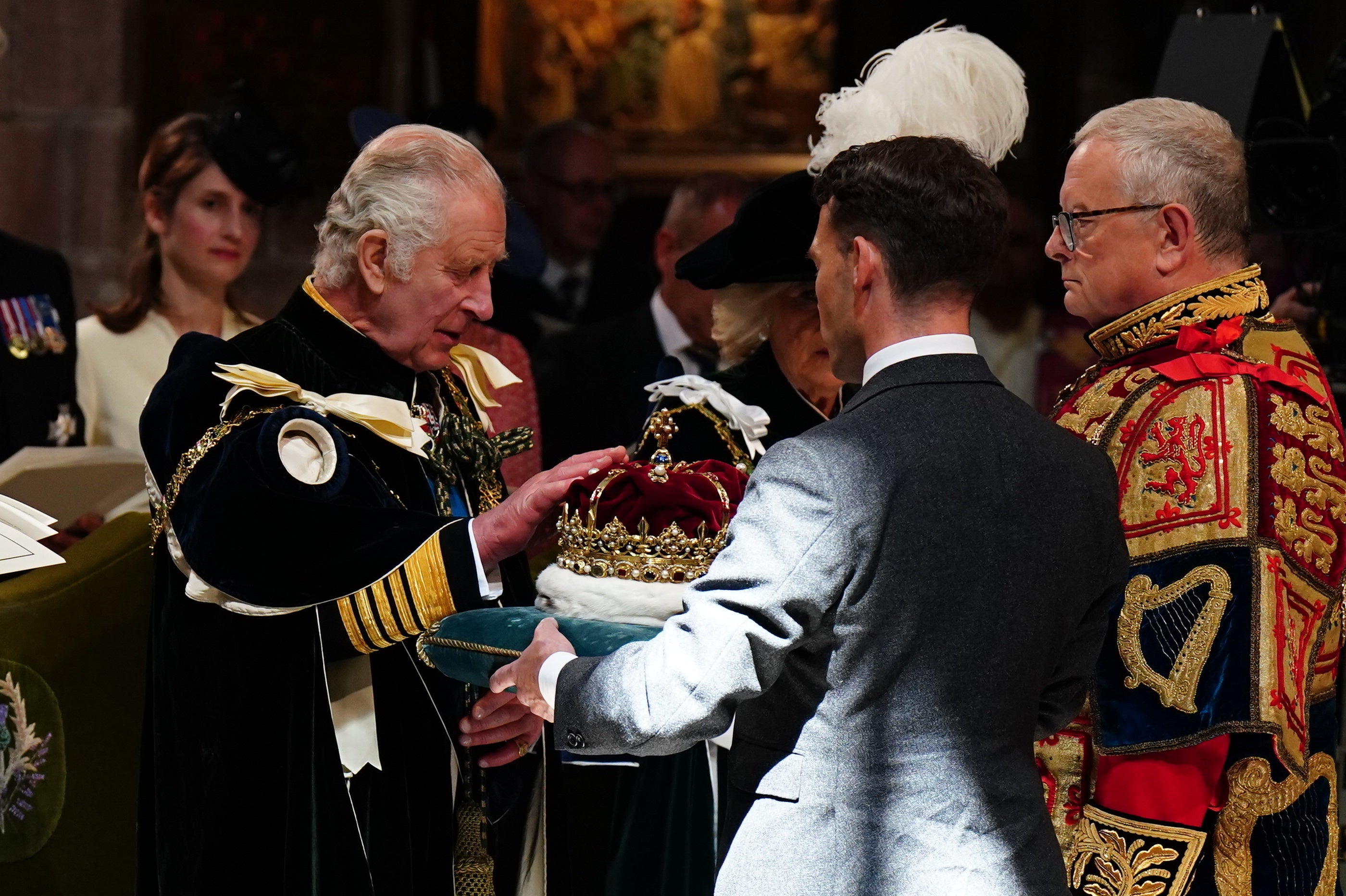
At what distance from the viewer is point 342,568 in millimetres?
2385

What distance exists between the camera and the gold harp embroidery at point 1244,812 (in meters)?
2.38

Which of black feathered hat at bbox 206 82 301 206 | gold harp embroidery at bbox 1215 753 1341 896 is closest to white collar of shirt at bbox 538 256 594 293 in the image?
black feathered hat at bbox 206 82 301 206

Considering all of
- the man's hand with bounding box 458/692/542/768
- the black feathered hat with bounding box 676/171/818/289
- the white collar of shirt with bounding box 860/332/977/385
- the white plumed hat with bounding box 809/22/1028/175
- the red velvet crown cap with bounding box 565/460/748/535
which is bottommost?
the man's hand with bounding box 458/692/542/768

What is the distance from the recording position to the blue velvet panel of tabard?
235 cm

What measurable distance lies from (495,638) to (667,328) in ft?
8.67

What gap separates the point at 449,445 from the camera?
2.78 meters

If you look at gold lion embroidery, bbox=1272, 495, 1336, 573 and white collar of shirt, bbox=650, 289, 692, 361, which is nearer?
gold lion embroidery, bbox=1272, 495, 1336, 573

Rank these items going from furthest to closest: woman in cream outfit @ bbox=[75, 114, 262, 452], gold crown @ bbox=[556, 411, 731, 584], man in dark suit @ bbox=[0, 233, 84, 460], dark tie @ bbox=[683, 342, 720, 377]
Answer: dark tie @ bbox=[683, 342, 720, 377], woman in cream outfit @ bbox=[75, 114, 262, 452], man in dark suit @ bbox=[0, 233, 84, 460], gold crown @ bbox=[556, 411, 731, 584]

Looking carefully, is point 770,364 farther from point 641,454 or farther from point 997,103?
point 997,103

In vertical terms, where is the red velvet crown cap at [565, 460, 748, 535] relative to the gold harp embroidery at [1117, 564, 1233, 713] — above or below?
above

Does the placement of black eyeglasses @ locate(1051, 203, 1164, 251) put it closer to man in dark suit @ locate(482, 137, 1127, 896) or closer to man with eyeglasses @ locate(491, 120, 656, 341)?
man in dark suit @ locate(482, 137, 1127, 896)

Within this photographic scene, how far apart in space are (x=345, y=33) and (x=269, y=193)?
5.22 ft

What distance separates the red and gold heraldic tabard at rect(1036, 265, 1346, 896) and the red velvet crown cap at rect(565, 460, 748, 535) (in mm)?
597

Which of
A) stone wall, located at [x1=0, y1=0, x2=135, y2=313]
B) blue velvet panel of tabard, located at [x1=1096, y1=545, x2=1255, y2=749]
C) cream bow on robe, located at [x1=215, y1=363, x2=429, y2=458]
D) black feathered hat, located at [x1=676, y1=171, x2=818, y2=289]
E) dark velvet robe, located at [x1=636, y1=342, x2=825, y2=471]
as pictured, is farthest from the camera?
stone wall, located at [x1=0, y1=0, x2=135, y2=313]
